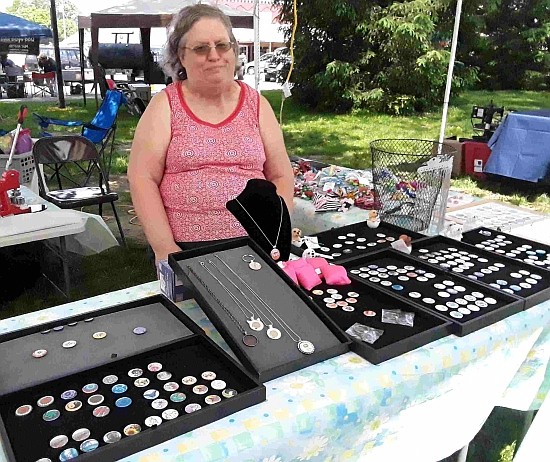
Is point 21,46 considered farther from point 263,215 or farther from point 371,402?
point 371,402

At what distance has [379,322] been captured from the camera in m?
1.11

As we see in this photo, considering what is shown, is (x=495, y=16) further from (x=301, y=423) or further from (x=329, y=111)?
(x=301, y=423)

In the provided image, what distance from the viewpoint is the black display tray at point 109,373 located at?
78cm

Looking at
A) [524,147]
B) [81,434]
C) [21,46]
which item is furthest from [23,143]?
[21,46]

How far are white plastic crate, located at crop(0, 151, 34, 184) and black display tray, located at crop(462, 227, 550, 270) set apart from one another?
275cm

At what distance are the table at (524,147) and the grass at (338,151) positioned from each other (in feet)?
0.71

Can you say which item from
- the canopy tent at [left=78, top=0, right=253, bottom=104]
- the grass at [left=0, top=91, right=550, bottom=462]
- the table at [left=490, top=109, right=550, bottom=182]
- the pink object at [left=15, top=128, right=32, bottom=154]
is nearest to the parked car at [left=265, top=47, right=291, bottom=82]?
the grass at [left=0, top=91, right=550, bottom=462]

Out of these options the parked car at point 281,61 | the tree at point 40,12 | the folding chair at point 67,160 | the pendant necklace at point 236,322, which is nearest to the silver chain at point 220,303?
the pendant necklace at point 236,322

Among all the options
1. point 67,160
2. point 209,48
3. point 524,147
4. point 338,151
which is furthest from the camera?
point 338,151

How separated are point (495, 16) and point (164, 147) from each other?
1491 centimetres

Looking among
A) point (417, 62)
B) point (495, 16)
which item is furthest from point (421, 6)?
→ point (495, 16)

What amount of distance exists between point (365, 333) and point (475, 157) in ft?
15.7

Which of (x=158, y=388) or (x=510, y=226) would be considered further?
(x=510, y=226)

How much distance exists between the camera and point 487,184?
17.4 feet
